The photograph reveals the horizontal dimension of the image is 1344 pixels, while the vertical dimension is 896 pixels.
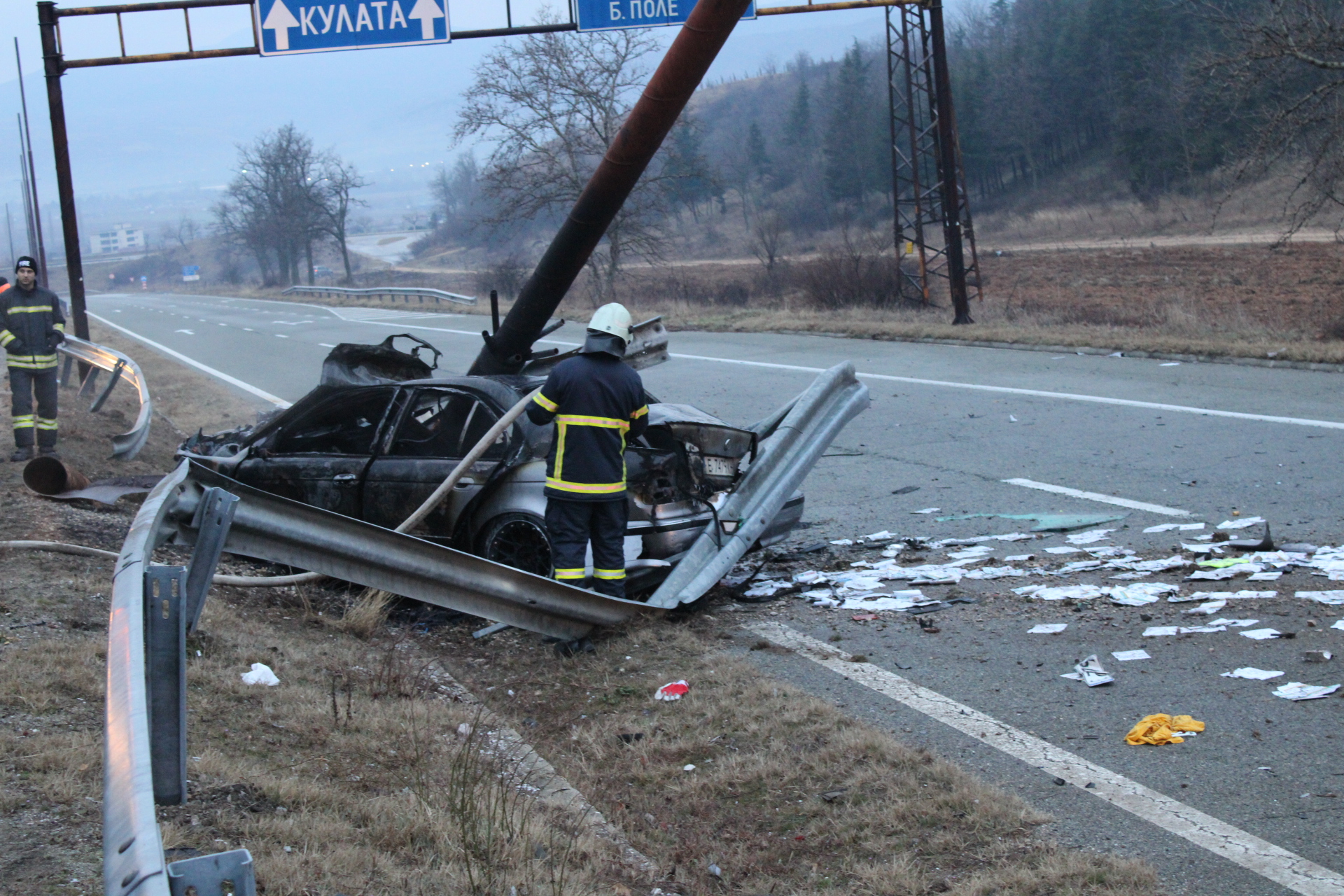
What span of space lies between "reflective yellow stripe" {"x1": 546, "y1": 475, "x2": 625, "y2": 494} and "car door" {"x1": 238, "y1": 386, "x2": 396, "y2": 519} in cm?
173

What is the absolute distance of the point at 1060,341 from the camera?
16.7m

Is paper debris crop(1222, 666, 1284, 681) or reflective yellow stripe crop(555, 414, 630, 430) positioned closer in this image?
paper debris crop(1222, 666, 1284, 681)

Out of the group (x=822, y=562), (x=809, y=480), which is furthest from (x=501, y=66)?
(x=822, y=562)

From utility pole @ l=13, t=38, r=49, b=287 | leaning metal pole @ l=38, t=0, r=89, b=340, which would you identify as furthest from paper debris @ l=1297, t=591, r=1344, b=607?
utility pole @ l=13, t=38, r=49, b=287

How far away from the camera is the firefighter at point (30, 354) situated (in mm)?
11250

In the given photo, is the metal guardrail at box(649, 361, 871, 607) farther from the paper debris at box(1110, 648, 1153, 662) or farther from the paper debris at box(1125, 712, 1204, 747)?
the paper debris at box(1125, 712, 1204, 747)

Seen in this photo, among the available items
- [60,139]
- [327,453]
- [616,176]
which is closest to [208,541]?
[327,453]

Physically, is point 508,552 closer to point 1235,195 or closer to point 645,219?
point 645,219

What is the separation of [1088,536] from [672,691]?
3.39 meters

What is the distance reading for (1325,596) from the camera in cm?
570

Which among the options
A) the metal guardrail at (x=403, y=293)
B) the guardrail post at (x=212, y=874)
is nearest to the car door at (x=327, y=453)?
the guardrail post at (x=212, y=874)

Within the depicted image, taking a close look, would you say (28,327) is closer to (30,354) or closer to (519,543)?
(30,354)

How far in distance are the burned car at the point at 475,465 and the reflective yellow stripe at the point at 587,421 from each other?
0.45 m

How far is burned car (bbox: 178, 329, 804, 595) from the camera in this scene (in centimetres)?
659
